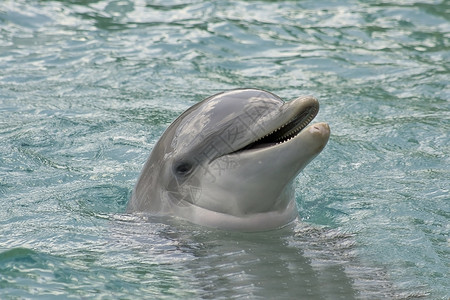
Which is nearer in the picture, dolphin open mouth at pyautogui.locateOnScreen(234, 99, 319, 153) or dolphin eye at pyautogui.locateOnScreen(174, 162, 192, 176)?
dolphin open mouth at pyautogui.locateOnScreen(234, 99, 319, 153)

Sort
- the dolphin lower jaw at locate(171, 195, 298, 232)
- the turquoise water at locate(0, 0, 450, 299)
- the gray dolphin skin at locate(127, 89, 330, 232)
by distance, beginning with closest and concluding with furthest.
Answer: the turquoise water at locate(0, 0, 450, 299)
the gray dolphin skin at locate(127, 89, 330, 232)
the dolphin lower jaw at locate(171, 195, 298, 232)

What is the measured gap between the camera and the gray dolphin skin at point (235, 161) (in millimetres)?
6047

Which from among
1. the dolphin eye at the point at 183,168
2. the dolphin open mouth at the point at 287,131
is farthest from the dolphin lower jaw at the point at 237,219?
the dolphin open mouth at the point at 287,131

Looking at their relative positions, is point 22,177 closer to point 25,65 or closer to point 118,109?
point 118,109

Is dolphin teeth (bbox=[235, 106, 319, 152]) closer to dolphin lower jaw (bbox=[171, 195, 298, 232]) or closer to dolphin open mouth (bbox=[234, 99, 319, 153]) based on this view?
dolphin open mouth (bbox=[234, 99, 319, 153])

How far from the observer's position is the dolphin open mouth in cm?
612

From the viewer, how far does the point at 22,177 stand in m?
8.55

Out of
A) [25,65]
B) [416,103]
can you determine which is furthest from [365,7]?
[25,65]

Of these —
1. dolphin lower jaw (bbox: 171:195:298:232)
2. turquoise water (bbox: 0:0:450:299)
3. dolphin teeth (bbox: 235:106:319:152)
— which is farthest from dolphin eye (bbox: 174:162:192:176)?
dolphin teeth (bbox: 235:106:319:152)

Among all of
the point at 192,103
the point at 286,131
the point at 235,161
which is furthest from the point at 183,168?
the point at 192,103

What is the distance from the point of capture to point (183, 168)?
21.4ft

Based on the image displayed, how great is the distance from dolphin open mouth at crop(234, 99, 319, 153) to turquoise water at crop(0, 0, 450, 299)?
2.38 feet

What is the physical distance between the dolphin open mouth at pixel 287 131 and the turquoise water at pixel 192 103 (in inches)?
28.5

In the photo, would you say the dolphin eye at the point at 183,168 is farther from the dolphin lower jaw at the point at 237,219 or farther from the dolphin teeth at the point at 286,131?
the dolphin teeth at the point at 286,131
